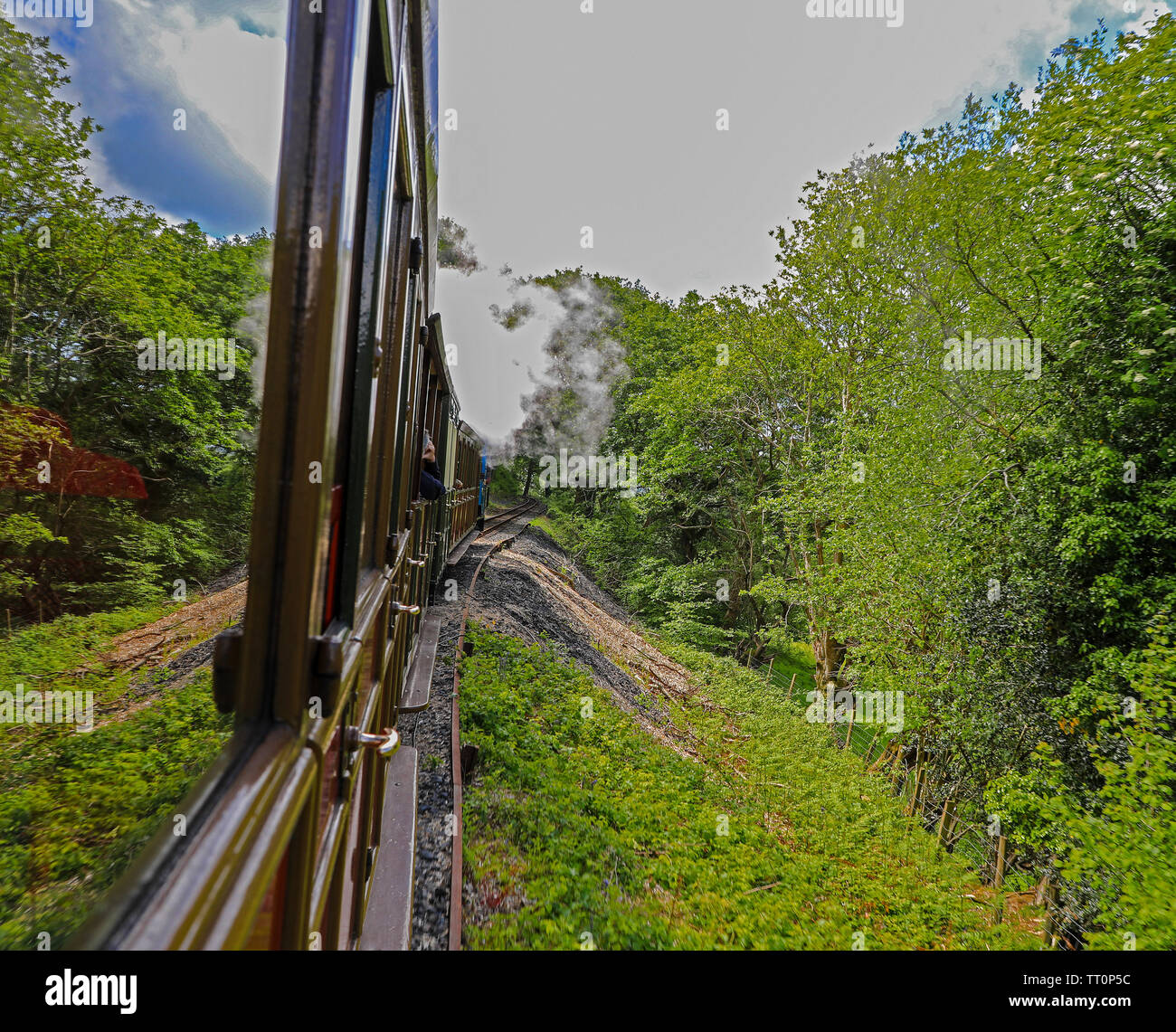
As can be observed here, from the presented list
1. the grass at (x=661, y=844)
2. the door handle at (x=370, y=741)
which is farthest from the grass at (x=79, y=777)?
the grass at (x=661, y=844)

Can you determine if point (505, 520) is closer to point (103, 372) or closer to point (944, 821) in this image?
point (944, 821)

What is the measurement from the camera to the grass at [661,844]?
4016mm

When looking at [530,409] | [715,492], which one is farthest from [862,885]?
[530,409]

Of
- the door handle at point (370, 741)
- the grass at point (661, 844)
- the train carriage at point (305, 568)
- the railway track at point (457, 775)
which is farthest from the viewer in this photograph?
the grass at point (661, 844)

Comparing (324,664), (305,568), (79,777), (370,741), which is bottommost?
(370,741)

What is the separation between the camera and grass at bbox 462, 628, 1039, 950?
402cm

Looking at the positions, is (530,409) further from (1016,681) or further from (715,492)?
(1016,681)

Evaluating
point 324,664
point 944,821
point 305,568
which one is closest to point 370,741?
point 324,664

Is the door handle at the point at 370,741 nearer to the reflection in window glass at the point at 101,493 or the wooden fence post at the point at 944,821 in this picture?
the reflection in window glass at the point at 101,493

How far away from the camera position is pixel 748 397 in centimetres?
1722

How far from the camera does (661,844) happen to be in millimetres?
5445

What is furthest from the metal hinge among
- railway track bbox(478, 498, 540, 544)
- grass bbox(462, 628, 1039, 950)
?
railway track bbox(478, 498, 540, 544)
